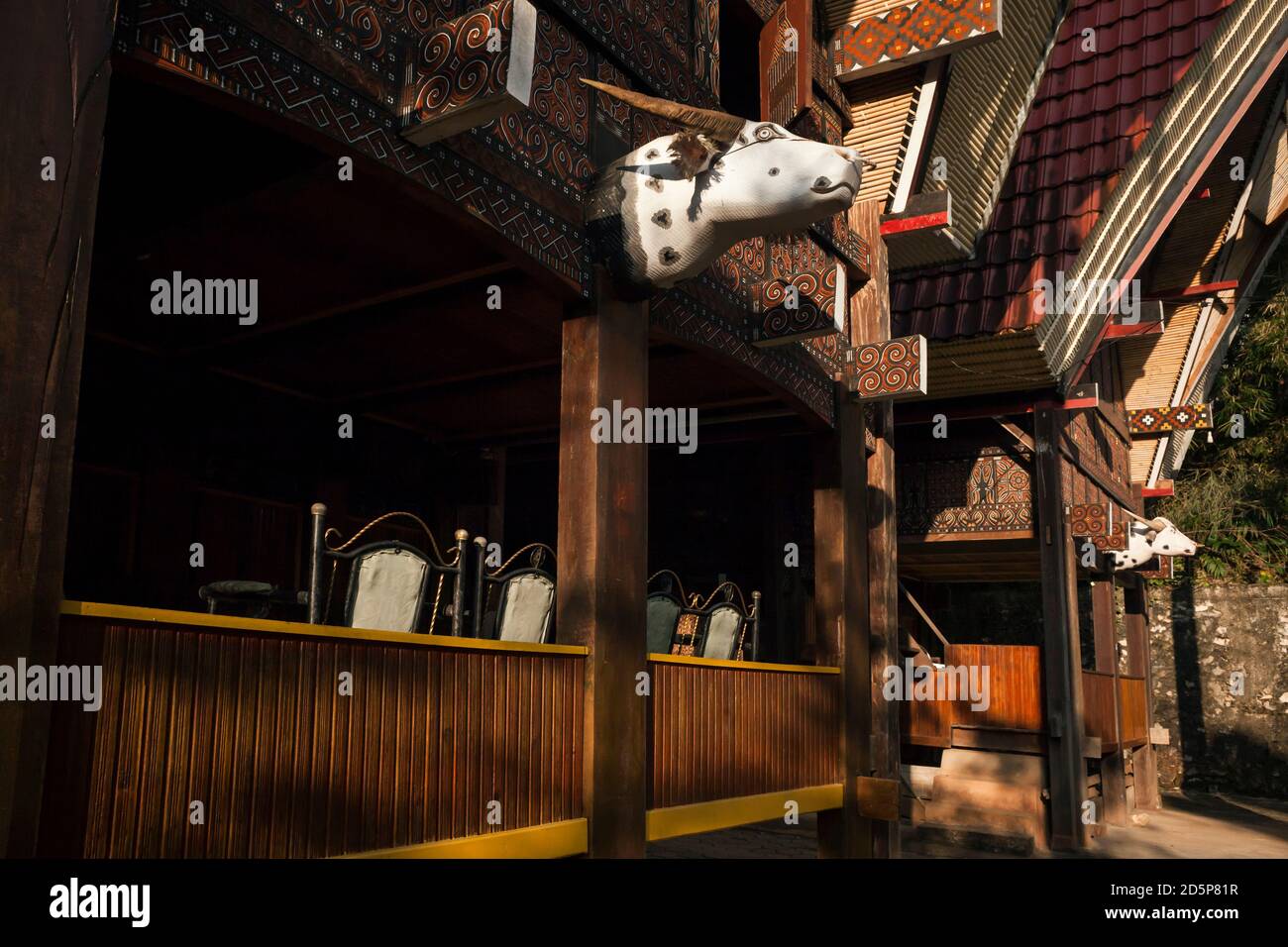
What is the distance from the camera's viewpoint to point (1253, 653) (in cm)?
1803

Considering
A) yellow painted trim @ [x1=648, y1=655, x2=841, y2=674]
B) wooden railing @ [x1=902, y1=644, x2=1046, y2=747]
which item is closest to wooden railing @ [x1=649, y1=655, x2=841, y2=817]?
yellow painted trim @ [x1=648, y1=655, x2=841, y2=674]

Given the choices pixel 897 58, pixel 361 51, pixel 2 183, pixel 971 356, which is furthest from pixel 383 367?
pixel 971 356

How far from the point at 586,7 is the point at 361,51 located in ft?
6.22

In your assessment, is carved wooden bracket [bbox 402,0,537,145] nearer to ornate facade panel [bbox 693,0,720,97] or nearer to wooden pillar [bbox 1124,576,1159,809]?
ornate facade panel [bbox 693,0,720,97]

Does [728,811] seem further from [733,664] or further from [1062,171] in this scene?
[1062,171]

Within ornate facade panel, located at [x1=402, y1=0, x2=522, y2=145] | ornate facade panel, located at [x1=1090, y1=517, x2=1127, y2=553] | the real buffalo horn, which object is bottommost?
ornate facade panel, located at [x1=1090, y1=517, x2=1127, y2=553]

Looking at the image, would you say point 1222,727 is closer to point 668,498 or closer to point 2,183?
point 668,498

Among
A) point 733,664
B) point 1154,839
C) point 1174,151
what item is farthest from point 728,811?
point 1154,839

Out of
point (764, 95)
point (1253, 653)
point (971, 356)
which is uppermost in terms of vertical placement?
Answer: point (764, 95)

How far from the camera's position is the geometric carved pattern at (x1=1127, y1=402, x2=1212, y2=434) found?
14922 millimetres

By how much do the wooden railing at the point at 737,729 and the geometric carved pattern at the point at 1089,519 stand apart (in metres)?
5.36

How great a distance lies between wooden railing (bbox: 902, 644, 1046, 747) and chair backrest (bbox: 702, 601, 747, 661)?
18.6 feet

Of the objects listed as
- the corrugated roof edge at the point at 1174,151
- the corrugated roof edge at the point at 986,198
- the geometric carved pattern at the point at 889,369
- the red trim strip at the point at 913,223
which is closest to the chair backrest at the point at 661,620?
the geometric carved pattern at the point at 889,369

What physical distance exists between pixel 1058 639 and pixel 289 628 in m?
10.2
